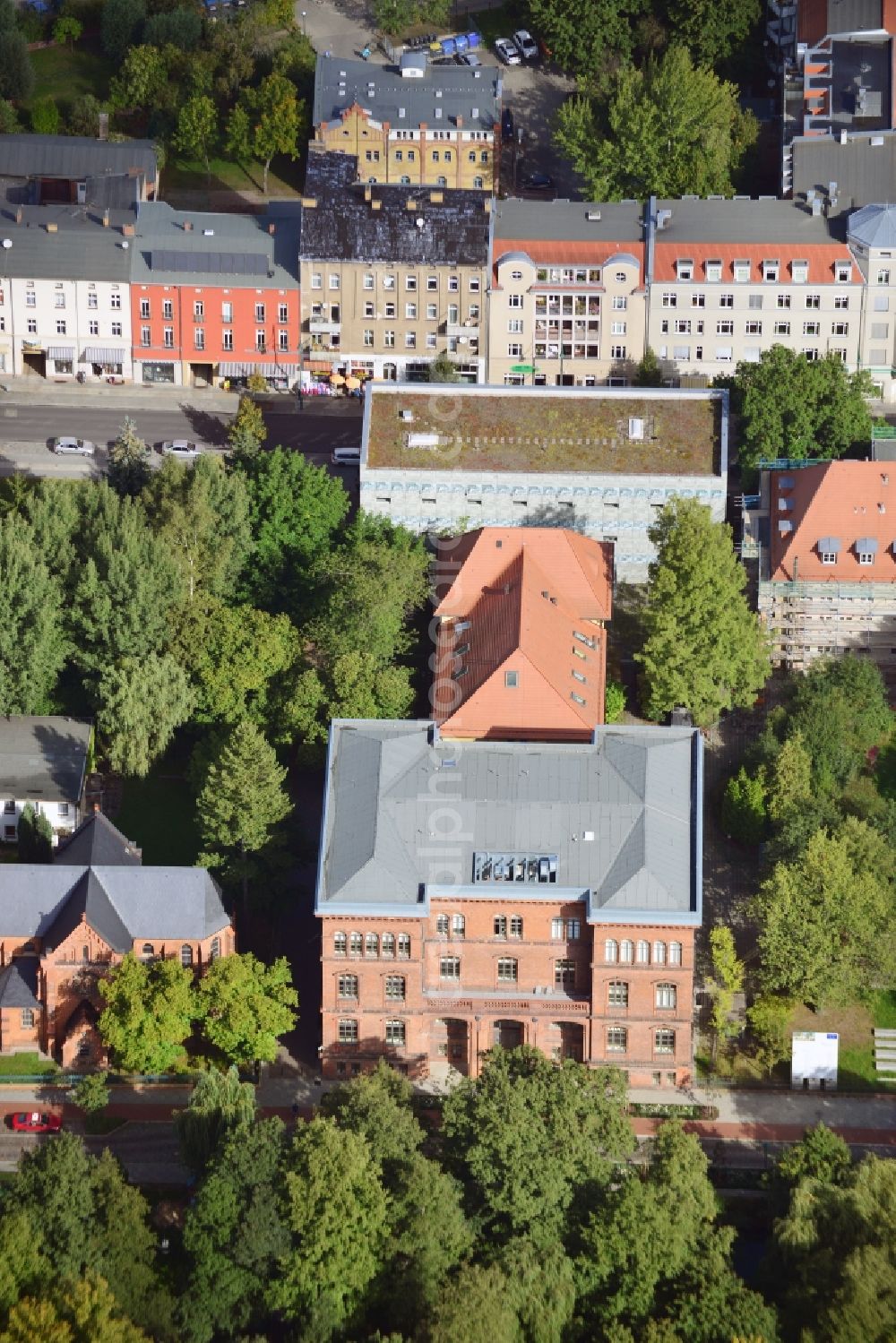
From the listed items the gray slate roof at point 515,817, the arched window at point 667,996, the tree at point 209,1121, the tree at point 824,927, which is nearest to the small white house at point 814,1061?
the tree at point 824,927

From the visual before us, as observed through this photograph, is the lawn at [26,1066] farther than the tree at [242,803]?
No

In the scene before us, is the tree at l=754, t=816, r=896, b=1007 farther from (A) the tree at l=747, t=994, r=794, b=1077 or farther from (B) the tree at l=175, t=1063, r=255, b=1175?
(B) the tree at l=175, t=1063, r=255, b=1175

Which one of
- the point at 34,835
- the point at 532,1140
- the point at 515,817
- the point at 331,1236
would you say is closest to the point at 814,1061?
the point at 532,1140

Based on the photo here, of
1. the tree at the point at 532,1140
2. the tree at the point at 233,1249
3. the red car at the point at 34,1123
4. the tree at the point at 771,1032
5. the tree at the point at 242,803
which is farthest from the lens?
the tree at the point at 242,803

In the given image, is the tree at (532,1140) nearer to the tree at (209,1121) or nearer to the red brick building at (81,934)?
the tree at (209,1121)

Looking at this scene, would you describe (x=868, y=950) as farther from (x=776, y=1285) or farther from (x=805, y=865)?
(x=776, y=1285)

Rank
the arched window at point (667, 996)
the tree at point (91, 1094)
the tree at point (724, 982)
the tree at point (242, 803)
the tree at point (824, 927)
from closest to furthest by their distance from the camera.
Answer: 1. the tree at point (91, 1094)
2. the arched window at point (667, 996)
3. the tree at point (824, 927)
4. the tree at point (724, 982)
5. the tree at point (242, 803)
